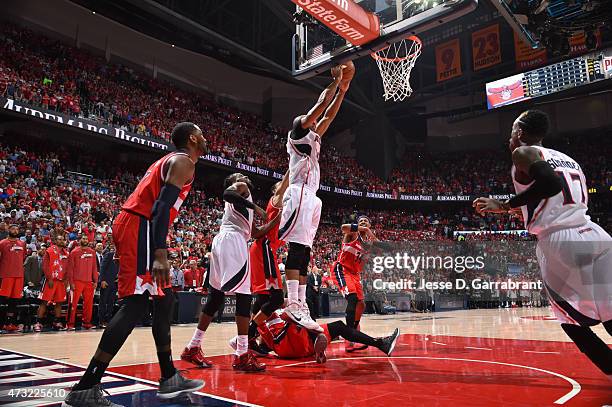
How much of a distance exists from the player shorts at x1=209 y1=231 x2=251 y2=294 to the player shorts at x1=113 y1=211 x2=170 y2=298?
4.40ft

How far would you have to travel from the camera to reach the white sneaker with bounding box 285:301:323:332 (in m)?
3.97

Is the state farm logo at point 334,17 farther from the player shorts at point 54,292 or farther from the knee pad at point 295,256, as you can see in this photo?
the player shorts at point 54,292

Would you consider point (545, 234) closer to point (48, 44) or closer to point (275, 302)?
point (275, 302)

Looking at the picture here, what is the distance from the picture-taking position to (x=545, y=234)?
288 centimetres

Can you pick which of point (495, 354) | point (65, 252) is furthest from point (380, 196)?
point (495, 354)

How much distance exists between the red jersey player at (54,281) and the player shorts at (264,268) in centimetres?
562

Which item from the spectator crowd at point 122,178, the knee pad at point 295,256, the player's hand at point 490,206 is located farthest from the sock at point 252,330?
the spectator crowd at point 122,178

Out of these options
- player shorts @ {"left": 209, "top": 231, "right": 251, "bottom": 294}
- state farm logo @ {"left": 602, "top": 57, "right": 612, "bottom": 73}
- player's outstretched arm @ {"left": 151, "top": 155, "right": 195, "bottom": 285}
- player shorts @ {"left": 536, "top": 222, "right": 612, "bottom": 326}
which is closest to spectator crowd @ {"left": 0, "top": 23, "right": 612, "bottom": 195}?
player shorts @ {"left": 209, "top": 231, "right": 251, "bottom": 294}

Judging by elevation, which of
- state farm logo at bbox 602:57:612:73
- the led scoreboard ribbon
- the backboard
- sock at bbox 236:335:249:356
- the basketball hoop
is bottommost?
sock at bbox 236:335:249:356

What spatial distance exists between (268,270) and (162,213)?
223 cm

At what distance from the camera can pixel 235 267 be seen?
419 centimetres

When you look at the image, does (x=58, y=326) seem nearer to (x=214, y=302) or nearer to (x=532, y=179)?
(x=214, y=302)

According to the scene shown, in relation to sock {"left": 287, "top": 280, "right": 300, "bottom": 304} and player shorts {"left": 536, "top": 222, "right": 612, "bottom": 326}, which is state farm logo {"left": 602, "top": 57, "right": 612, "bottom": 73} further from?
sock {"left": 287, "top": 280, "right": 300, "bottom": 304}

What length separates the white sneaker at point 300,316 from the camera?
3969mm
